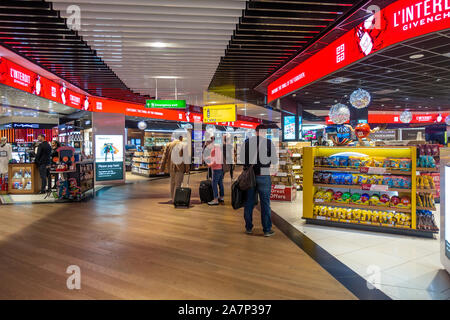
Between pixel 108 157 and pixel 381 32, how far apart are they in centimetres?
940

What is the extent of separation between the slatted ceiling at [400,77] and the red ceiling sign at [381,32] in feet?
2.10

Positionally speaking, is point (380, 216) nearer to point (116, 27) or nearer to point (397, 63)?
point (397, 63)

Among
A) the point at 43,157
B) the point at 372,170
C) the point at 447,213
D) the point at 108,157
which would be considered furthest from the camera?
the point at 108,157

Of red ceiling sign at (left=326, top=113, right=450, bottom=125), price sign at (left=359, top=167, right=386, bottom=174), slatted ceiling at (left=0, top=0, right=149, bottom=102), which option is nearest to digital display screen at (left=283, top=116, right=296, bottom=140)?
red ceiling sign at (left=326, top=113, right=450, bottom=125)

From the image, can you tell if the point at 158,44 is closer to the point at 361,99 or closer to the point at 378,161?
the point at 378,161

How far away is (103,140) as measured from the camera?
1062 centimetres

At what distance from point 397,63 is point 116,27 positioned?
19.8 feet

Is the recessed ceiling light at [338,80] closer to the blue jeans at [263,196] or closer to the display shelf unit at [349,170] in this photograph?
the display shelf unit at [349,170]

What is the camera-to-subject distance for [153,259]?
3.51 meters

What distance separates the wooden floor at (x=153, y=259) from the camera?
2.72 meters

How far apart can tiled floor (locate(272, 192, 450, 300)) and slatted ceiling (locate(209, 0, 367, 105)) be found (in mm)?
3295

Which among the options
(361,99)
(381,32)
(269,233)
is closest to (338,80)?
(361,99)

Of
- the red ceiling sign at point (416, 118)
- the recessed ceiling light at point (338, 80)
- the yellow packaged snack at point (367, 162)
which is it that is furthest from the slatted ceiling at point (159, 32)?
the red ceiling sign at point (416, 118)

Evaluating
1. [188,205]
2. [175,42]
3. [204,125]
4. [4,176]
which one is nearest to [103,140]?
[4,176]
